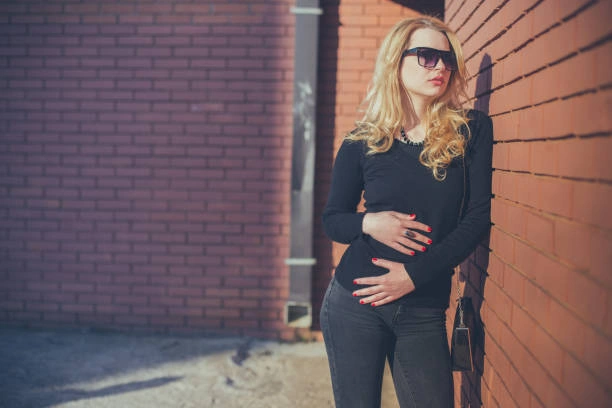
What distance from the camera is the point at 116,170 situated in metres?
4.77

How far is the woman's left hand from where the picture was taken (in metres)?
1.86

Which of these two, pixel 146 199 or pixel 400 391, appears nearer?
pixel 400 391

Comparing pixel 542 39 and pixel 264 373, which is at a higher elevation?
pixel 542 39

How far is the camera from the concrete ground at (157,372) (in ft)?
11.8

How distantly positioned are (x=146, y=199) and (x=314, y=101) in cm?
164

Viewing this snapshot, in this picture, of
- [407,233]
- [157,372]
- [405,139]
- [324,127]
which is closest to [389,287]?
[407,233]

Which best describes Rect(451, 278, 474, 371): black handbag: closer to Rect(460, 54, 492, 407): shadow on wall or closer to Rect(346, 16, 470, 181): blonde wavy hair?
Rect(460, 54, 492, 407): shadow on wall

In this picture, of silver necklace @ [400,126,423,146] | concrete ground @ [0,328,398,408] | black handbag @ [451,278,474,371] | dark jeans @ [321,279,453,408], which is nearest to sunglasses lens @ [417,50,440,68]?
silver necklace @ [400,126,423,146]

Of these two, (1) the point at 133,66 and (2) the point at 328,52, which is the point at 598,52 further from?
(1) the point at 133,66

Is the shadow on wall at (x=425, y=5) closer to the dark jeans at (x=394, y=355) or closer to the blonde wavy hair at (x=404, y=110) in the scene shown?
the blonde wavy hair at (x=404, y=110)

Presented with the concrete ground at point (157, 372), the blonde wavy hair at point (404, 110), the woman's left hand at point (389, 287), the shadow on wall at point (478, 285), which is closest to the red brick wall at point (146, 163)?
the concrete ground at point (157, 372)

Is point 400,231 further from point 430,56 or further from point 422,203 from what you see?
point 430,56

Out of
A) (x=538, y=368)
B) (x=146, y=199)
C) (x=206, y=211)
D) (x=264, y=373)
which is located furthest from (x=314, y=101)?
(x=538, y=368)

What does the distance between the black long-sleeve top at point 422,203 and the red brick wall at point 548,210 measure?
0.34 ft
